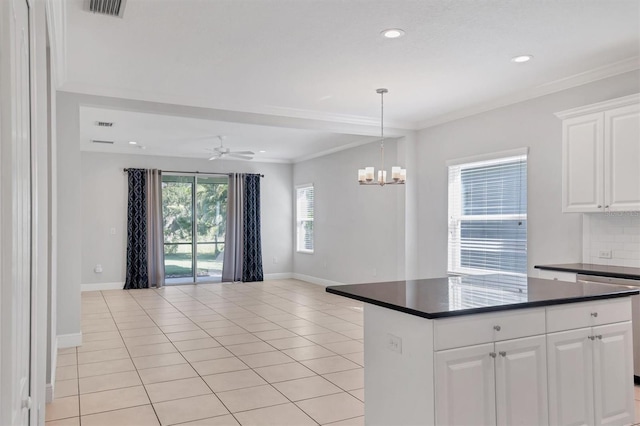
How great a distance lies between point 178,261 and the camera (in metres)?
10.2

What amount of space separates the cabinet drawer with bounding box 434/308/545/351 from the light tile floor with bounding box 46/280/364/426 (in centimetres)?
122

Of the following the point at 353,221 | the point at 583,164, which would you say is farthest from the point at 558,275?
the point at 353,221

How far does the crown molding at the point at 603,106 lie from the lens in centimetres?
399

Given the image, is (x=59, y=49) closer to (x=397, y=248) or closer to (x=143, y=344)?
(x=143, y=344)

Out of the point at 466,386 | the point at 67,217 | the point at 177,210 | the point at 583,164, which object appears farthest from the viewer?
the point at 177,210

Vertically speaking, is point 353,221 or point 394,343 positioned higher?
point 353,221

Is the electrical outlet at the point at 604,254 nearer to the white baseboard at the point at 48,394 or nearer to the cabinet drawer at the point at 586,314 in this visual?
the cabinet drawer at the point at 586,314

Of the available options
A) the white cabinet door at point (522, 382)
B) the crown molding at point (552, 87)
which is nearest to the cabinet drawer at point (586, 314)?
the white cabinet door at point (522, 382)

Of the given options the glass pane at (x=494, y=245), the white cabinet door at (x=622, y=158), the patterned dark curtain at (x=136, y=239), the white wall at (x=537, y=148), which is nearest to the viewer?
the white cabinet door at (x=622, y=158)

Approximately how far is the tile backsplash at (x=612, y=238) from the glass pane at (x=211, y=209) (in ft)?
24.9

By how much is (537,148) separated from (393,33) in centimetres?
248

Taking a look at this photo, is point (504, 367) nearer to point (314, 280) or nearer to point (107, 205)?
point (314, 280)

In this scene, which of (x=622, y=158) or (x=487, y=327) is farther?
(x=622, y=158)

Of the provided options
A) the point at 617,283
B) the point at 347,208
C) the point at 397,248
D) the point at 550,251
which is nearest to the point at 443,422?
the point at 617,283
